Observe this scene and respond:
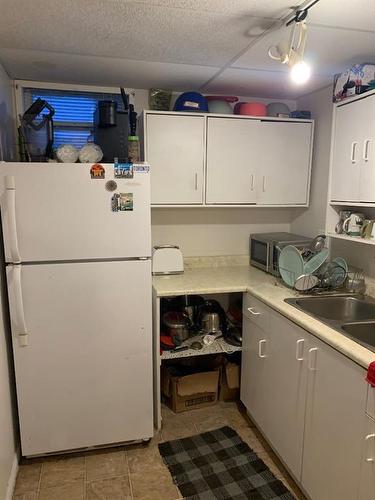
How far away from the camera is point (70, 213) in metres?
1.90

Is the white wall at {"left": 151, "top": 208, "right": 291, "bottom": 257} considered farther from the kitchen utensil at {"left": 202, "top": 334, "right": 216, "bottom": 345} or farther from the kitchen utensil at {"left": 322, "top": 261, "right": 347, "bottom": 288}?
the kitchen utensil at {"left": 322, "top": 261, "right": 347, "bottom": 288}

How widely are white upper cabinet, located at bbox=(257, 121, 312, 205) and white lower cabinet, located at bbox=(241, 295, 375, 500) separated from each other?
898mm

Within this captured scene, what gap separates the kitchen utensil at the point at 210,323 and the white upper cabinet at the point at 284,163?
2.98 feet

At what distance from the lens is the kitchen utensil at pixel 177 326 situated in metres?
2.48

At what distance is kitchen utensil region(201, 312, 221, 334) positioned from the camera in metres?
2.62

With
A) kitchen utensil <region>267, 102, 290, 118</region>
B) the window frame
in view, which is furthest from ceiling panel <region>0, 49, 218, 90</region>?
kitchen utensil <region>267, 102, 290, 118</region>

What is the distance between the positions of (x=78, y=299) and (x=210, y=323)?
A: 1028 millimetres

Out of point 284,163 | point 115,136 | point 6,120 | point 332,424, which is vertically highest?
point 6,120

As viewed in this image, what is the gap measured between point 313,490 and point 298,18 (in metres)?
2.08

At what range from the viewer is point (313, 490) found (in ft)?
5.54

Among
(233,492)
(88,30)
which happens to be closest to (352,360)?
(233,492)

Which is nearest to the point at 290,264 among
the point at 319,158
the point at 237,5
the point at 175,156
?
the point at 319,158

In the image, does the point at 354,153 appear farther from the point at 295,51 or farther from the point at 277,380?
the point at 277,380

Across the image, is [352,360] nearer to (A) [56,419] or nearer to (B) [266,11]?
(B) [266,11]
